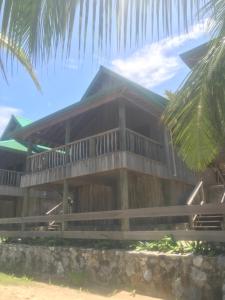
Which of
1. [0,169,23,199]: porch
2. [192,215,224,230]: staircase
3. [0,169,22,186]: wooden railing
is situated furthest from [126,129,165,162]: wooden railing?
[0,169,22,186]: wooden railing

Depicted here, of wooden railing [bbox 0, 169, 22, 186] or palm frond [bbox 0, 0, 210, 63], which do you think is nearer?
palm frond [bbox 0, 0, 210, 63]

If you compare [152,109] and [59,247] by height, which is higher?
[152,109]

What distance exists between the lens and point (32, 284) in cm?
1095

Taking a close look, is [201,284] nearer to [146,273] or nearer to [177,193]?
[146,273]

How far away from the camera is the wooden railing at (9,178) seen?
23.4 metres

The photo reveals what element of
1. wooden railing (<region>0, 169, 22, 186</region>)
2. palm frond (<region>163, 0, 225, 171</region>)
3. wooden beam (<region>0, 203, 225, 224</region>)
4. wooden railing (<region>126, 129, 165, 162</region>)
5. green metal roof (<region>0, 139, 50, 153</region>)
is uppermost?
green metal roof (<region>0, 139, 50, 153</region>)

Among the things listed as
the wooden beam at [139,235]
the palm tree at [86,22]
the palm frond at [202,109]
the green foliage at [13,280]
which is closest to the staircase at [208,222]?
the wooden beam at [139,235]

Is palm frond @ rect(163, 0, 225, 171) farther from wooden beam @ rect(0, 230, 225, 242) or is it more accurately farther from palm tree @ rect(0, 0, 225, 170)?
wooden beam @ rect(0, 230, 225, 242)

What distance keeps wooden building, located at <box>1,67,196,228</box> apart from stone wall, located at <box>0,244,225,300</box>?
5.83 ft

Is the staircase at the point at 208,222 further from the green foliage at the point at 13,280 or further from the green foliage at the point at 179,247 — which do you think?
the green foliage at the point at 13,280

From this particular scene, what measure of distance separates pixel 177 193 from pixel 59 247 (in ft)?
21.4

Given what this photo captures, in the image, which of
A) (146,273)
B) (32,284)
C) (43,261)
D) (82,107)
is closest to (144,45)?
(146,273)

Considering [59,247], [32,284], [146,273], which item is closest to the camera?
[146,273]

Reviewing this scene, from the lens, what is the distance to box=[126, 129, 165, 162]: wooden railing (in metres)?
13.6
